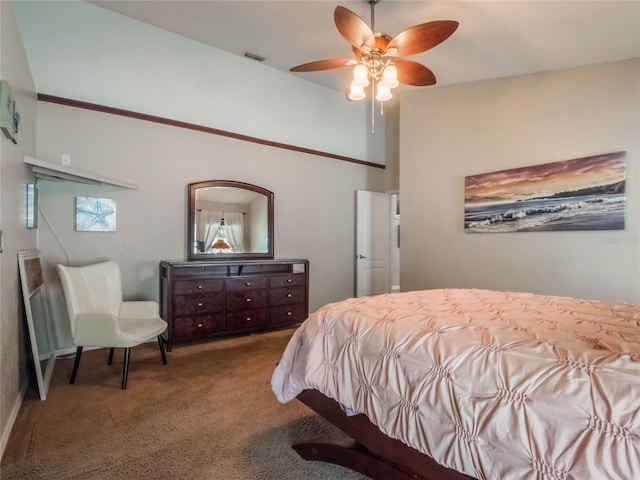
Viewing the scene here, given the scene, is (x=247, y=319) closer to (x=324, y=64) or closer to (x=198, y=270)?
(x=198, y=270)

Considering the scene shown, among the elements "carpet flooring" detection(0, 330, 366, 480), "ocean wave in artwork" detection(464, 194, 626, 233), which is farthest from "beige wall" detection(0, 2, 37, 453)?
"ocean wave in artwork" detection(464, 194, 626, 233)

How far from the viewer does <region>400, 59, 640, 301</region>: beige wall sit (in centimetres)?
307

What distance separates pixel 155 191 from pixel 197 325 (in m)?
1.51

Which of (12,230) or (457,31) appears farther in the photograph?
(457,31)

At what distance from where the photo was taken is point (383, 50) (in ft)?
8.38

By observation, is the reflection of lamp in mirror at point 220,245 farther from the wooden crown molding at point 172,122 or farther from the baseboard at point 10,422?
the baseboard at point 10,422

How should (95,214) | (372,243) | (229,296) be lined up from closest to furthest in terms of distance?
(95,214), (229,296), (372,243)

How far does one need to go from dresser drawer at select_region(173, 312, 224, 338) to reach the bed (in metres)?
2.00

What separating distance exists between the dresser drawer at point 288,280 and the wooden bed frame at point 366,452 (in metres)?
2.33

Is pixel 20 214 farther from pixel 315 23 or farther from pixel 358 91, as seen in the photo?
pixel 315 23

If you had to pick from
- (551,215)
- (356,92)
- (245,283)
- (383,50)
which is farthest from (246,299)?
(551,215)

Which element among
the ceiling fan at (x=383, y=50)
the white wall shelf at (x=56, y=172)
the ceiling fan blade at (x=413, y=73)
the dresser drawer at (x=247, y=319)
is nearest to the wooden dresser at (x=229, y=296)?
the dresser drawer at (x=247, y=319)

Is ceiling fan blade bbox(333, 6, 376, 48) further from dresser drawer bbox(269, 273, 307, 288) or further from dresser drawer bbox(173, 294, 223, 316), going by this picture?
dresser drawer bbox(173, 294, 223, 316)

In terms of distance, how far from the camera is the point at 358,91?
2.72m
